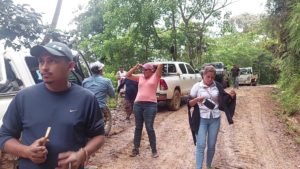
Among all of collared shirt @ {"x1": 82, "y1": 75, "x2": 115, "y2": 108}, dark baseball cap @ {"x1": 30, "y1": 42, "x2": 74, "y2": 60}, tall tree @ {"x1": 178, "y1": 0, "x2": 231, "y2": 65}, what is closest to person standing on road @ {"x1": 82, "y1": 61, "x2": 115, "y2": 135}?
collared shirt @ {"x1": 82, "y1": 75, "x2": 115, "y2": 108}

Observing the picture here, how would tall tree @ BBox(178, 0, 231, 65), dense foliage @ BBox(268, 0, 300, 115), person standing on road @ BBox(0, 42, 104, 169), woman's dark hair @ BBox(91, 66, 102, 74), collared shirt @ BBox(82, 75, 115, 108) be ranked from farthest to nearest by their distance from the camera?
1. tall tree @ BBox(178, 0, 231, 65)
2. dense foliage @ BBox(268, 0, 300, 115)
3. collared shirt @ BBox(82, 75, 115, 108)
4. woman's dark hair @ BBox(91, 66, 102, 74)
5. person standing on road @ BBox(0, 42, 104, 169)

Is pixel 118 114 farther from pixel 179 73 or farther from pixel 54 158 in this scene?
pixel 54 158

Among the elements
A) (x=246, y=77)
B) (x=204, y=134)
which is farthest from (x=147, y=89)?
(x=246, y=77)

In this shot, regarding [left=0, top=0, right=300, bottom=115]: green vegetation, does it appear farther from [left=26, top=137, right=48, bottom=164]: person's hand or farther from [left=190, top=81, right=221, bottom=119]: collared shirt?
[left=26, top=137, right=48, bottom=164]: person's hand

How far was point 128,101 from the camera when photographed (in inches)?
450

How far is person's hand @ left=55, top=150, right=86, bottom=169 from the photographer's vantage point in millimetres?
2295

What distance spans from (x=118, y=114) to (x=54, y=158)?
1101 cm

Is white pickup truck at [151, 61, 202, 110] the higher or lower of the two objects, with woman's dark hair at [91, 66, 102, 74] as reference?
lower

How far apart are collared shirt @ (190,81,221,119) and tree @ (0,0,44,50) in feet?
9.83

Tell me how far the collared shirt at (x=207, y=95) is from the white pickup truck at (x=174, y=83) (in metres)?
6.98

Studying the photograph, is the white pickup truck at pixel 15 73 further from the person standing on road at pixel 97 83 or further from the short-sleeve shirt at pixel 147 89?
the short-sleeve shirt at pixel 147 89

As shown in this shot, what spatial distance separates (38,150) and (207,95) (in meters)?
4.21

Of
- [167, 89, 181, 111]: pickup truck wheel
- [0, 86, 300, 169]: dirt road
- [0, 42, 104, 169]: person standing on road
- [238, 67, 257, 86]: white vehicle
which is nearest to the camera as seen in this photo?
[0, 42, 104, 169]: person standing on road

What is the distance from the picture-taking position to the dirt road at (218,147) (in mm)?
7379
